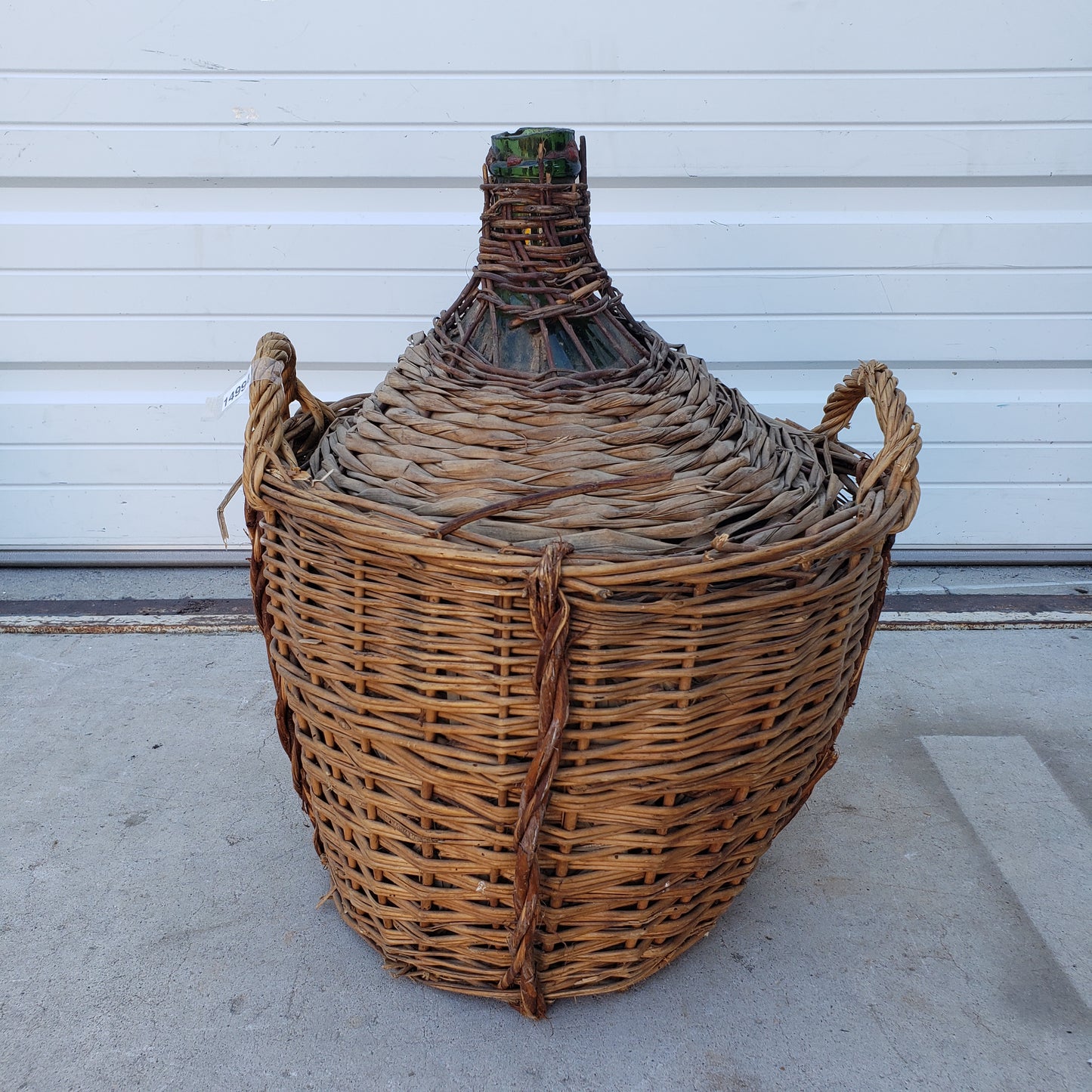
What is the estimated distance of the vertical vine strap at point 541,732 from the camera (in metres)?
1.12

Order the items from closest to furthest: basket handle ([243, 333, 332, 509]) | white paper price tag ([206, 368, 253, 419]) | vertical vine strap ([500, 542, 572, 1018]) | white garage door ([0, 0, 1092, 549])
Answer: vertical vine strap ([500, 542, 572, 1018]) → basket handle ([243, 333, 332, 509]) → white paper price tag ([206, 368, 253, 419]) → white garage door ([0, 0, 1092, 549])

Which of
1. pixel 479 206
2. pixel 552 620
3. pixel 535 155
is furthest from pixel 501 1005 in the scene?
pixel 479 206

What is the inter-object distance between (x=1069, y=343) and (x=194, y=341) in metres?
2.23

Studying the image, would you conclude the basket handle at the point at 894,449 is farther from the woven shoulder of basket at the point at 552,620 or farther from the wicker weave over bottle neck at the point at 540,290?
the wicker weave over bottle neck at the point at 540,290

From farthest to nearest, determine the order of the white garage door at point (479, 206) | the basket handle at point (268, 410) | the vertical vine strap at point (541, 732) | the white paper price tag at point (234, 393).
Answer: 1. the white garage door at point (479, 206)
2. the white paper price tag at point (234, 393)
3. the basket handle at point (268, 410)
4. the vertical vine strap at point (541, 732)

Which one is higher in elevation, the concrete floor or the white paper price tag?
the white paper price tag

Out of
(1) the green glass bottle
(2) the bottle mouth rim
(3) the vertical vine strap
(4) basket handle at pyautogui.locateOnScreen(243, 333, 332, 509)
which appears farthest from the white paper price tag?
(3) the vertical vine strap

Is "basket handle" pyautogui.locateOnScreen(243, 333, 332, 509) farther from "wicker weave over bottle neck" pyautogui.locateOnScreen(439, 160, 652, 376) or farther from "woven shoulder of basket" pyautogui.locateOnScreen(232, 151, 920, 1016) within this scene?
"wicker weave over bottle neck" pyautogui.locateOnScreen(439, 160, 652, 376)

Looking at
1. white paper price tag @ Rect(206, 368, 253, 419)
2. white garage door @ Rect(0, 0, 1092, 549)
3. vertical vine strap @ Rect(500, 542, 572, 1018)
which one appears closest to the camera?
vertical vine strap @ Rect(500, 542, 572, 1018)

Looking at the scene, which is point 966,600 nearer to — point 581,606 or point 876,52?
point 876,52

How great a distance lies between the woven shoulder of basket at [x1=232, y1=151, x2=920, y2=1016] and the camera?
1.18 meters

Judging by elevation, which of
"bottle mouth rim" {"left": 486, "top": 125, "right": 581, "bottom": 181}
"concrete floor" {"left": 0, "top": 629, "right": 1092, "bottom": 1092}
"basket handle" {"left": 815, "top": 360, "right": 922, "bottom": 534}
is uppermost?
"bottle mouth rim" {"left": 486, "top": 125, "right": 581, "bottom": 181}

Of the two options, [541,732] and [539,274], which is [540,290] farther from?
[541,732]

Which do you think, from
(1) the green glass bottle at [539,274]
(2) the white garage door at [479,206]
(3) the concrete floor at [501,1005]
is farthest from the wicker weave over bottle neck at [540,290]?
(2) the white garage door at [479,206]
